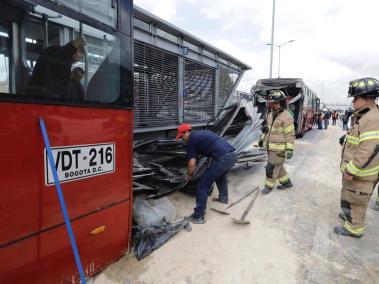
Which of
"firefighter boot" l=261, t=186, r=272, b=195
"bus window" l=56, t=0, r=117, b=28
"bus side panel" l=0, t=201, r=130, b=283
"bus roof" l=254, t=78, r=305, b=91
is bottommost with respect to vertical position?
"firefighter boot" l=261, t=186, r=272, b=195

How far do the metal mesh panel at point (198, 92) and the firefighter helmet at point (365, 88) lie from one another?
3475 millimetres

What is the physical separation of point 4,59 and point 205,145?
2687 millimetres

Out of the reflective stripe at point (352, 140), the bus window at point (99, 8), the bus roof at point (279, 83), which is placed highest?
the bus roof at point (279, 83)

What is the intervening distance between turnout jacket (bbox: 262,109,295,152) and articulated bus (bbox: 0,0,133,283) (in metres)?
3.05

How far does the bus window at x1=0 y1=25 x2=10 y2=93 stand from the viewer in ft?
5.48

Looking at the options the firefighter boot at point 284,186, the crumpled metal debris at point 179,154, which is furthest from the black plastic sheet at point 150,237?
the firefighter boot at point 284,186

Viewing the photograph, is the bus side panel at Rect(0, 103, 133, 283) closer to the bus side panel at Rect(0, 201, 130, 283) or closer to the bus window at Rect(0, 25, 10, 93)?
the bus side panel at Rect(0, 201, 130, 283)

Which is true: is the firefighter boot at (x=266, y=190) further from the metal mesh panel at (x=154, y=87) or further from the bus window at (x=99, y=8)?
the bus window at (x=99, y=8)

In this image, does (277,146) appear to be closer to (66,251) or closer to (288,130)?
(288,130)

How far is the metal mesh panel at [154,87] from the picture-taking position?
4688mm

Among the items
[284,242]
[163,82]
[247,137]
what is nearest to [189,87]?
[163,82]

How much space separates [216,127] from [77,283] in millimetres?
4821

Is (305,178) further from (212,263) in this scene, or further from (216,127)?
(212,263)

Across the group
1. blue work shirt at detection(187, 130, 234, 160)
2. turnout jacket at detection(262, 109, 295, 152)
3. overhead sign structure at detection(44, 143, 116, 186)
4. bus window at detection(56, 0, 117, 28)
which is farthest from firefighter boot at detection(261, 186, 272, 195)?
bus window at detection(56, 0, 117, 28)
